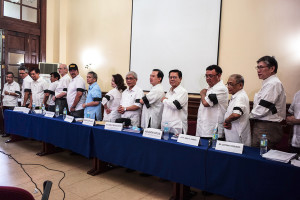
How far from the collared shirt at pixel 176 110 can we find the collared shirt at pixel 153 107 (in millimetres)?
222

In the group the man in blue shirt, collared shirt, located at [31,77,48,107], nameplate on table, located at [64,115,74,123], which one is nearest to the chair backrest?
nameplate on table, located at [64,115,74,123]

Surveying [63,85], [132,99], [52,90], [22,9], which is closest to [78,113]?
[63,85]

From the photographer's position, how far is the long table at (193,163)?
5.43 ft

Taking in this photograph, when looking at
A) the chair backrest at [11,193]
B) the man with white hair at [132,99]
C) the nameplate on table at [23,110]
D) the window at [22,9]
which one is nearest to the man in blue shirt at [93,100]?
the man with white hair at [132,99]

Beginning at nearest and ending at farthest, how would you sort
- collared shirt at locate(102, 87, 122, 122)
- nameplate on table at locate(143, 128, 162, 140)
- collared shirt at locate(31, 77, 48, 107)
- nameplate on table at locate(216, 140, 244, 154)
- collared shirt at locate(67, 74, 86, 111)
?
nameplate on table at locate(216, 140, 244, 154) < nameplate on table at locate(143, 128, 162, 140) < collared shirt at locate(102, 87, 122, 122) < collared shirt at locate(67, 74, 86, 111) < collared shirt at locate(31, 77, 48, 107)

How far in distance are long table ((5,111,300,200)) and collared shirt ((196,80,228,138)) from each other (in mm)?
342

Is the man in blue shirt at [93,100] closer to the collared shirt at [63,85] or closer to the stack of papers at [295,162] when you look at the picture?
the collared shirt at [63,85]

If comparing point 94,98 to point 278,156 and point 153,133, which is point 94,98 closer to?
point 153,133

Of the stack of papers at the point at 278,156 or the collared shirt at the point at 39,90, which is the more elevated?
the collared shirt at the point at 39,90

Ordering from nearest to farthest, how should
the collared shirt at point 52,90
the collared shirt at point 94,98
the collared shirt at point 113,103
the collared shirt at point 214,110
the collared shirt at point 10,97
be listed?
the collared shirt at point 214,110 → the collared shirt at point 113,103 → the collared shirt at point 94,98 → the collared shirt at point 52,90 → the collared shirt at point 10,97

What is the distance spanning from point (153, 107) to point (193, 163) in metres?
1.23

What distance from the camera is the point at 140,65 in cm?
509

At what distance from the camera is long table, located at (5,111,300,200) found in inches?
65.2

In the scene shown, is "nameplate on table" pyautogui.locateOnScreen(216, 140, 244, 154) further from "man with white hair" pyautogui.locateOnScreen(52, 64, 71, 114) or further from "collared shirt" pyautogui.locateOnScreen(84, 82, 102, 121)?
"man with white hair" pyautogui.locateOnScreen(52, 64, 71, 114)
